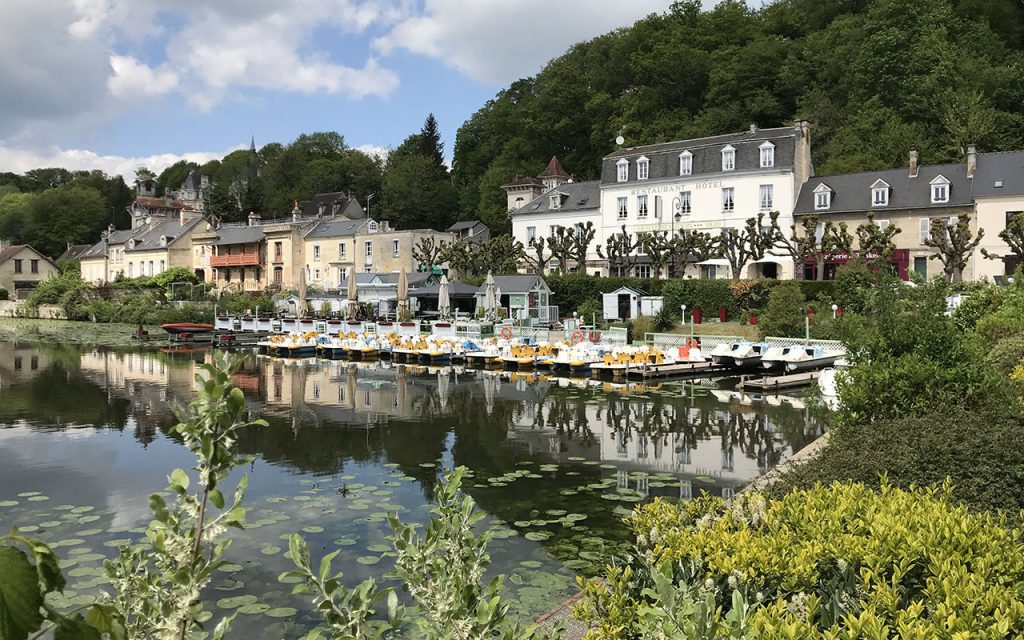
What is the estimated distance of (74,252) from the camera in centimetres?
9056

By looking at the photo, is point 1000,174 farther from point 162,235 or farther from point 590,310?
point 162,235

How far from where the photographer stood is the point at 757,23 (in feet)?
217

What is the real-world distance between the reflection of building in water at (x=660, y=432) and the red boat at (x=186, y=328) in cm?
2847

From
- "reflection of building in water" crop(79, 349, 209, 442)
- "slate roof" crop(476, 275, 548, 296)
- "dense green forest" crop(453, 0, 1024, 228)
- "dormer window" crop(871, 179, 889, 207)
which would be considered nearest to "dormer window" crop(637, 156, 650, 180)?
"dense green forest" crop(453, 0, 1024, 228)

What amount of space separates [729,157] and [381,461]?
40404 millimetres

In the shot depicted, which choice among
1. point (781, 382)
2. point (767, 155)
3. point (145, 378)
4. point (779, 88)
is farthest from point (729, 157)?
point (145, 378)

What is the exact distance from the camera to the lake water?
370 inches

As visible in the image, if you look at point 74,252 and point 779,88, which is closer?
point 779,88

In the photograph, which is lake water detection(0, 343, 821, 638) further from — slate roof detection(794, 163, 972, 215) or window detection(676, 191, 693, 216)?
window detection(676, 191, 693, 216)

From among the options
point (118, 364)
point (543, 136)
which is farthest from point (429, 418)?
point (543, 136)

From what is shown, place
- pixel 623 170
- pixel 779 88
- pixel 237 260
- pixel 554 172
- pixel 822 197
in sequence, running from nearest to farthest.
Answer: pixel 822 197, pixel 623 170, pixel 779 88, pixel 554 172, pixel 237 260

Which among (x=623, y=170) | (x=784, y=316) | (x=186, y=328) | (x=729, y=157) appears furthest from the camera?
(x=623, y=170)

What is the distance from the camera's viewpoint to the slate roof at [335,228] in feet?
208

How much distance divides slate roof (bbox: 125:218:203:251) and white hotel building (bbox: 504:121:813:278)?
1473 inches
